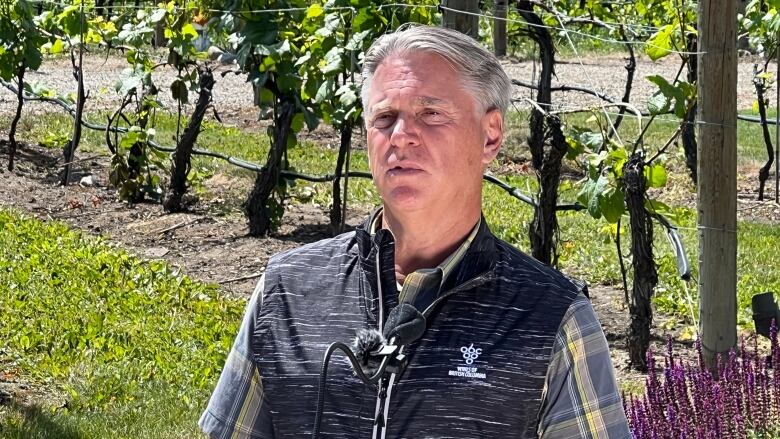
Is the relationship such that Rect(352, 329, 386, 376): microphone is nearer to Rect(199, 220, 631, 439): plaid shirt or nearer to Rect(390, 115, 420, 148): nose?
Rect(199, 220, 631, 439): plaid shirt

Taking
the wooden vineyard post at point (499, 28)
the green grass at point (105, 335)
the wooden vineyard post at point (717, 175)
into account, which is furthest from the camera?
the wooden vineyard post at point (499, 28)

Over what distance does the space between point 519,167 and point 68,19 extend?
13.2 feet

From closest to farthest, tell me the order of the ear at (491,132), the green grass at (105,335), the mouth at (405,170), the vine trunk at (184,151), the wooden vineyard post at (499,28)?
1. the mouth at (405,170)
2. the ear at (491,132)
3. the green grass at (105,335)
4. the wooden vineyard post at (499,28)
5. the vine trunk at (184,151)

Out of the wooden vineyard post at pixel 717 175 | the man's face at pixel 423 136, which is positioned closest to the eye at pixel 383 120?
the man's face at pixel 423 136

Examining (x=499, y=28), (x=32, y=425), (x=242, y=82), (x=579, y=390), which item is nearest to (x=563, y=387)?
(x=579, y=390)

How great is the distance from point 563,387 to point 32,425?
3734 millimetres

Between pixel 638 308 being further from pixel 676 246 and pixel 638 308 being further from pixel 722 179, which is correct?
pixel 722 179

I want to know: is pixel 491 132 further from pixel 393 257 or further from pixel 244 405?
pixel 244 405

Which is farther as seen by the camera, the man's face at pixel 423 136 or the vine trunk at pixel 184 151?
the vine trunk at pixel 184 151

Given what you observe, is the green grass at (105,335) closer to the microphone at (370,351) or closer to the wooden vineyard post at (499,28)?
the wooden vineyard post at (499,28)

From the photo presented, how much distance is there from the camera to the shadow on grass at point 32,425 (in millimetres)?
5422

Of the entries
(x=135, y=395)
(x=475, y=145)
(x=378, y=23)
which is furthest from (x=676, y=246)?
(x=475, y=145)

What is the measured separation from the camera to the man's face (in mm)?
2297

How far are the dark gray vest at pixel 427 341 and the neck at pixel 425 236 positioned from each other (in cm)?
3
